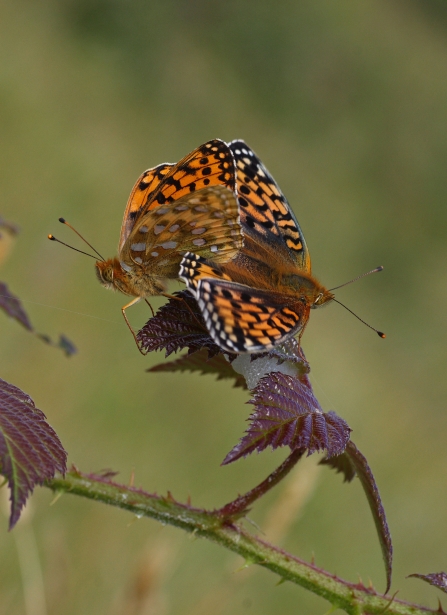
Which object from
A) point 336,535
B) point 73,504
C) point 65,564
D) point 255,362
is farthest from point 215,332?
point 336,535

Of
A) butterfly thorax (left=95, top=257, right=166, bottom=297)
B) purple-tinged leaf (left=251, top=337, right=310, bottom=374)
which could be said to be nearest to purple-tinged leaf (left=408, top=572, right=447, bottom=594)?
purple-tinged leaf (left=251, top=337, right=310, bottom=374)

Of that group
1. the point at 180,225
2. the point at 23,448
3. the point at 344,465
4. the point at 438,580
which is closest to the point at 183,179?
the point at 180,225

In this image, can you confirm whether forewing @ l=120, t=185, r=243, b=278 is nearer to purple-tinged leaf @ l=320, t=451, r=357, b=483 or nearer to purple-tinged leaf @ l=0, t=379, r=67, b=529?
purple-tinged leaf @ l=320, t=451, r=357, b=483

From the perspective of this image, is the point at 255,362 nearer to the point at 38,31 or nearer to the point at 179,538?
the point at 179,538

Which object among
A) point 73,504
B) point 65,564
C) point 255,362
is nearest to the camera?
point 255,362

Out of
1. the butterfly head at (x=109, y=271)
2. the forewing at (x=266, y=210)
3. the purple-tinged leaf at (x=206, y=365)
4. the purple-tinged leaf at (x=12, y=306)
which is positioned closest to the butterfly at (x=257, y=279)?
the forewing at (x=266, y=210)

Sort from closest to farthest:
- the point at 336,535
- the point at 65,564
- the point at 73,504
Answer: the point at 65,564
the point at 73,504
the point at 336,535

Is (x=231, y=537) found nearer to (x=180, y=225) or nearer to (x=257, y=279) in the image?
(x=257, y=279)
